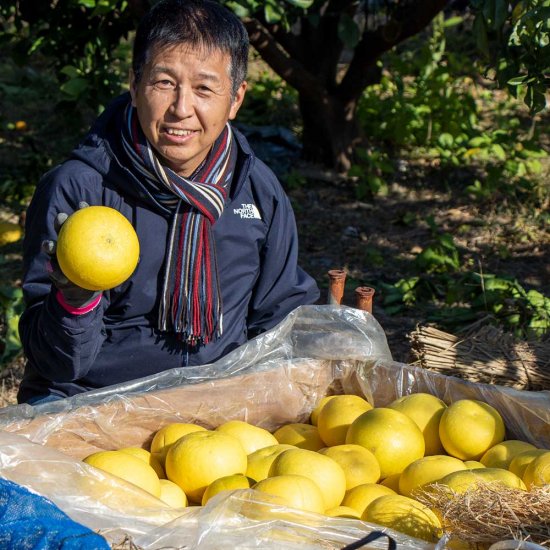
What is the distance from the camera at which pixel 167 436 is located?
2.03m

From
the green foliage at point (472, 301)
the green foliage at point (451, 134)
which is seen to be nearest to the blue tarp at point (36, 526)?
the green foliage at point (472, 301)

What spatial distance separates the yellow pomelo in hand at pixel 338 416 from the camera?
7.04 feet

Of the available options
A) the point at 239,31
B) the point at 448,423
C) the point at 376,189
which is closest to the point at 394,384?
the point at 448,423

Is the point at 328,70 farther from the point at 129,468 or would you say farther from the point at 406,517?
the point at 406,517

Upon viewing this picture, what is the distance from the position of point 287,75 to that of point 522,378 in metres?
3.88

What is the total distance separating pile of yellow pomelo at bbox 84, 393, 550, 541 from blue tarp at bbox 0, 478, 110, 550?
12.7 inches

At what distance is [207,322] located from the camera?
2436 mm

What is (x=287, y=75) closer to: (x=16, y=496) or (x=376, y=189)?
(x=376, y=189)

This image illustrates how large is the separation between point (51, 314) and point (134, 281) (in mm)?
412

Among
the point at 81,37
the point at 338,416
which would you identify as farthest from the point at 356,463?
the point at 81,37

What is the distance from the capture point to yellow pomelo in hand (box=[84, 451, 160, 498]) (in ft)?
5.86

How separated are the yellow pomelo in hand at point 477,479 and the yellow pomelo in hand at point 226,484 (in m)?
0.40

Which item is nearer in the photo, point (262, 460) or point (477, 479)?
point (477, 479)

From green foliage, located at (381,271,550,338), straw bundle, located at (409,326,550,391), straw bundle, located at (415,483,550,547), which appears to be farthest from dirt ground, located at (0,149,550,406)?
straw bundle, located at (415,483,550,547)
